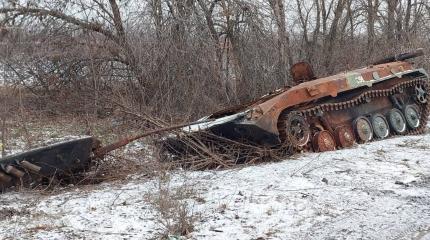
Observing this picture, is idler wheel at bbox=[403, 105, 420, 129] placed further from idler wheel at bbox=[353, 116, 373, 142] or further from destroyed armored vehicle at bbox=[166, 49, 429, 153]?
idler wheel at bbox=[353, 116, 373, 142]

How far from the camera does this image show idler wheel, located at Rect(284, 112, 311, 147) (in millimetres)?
8875

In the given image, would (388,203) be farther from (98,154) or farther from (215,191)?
(98,154)

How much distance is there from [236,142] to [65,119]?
469 cm

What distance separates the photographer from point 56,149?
729 centimetres

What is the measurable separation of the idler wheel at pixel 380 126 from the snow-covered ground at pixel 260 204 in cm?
276

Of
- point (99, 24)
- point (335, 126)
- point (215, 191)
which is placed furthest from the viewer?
point (99, 24)

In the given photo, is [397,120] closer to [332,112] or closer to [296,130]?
[332,112]

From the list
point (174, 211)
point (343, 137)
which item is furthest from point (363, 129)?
point (174, 211)

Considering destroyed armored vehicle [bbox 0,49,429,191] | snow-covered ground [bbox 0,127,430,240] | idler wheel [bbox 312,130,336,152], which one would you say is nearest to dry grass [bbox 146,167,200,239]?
snow-covered ground [bbox 0,127,430,240]

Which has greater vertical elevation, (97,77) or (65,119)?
(97,77)

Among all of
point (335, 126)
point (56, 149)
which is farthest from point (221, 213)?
point (335, 126)

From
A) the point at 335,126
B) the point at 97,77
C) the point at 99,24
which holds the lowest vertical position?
the point at 335,126

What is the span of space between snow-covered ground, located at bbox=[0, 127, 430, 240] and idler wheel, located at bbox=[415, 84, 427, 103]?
4481mm

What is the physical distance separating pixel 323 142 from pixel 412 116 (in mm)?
3415
